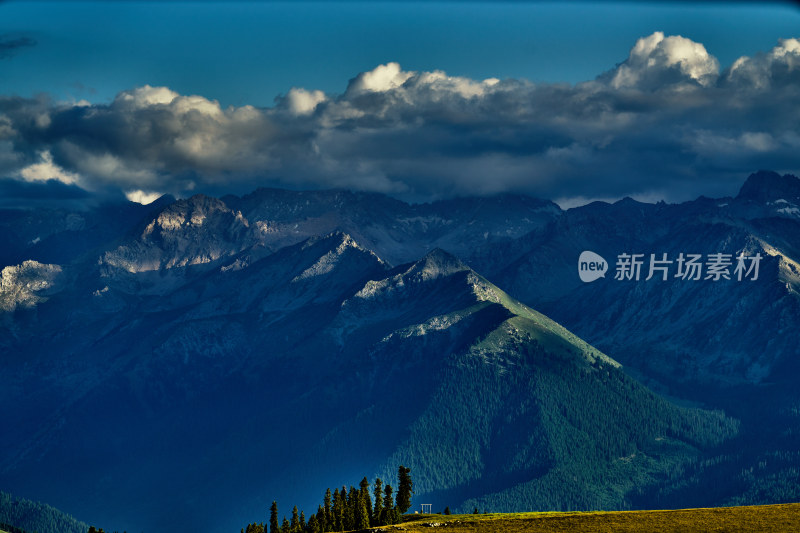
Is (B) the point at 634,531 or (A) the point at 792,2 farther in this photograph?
(B) the point at 634,531

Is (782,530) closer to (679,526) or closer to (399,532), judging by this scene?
(679,526)

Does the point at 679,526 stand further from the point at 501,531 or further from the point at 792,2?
the point at 792,2

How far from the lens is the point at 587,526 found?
19825 centimetres

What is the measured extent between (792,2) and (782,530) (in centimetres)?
13388

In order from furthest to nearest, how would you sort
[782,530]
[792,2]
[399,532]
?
[399,532] → [782,530] → [792,2]

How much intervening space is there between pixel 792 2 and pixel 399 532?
144 metres

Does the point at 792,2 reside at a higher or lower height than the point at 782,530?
higher

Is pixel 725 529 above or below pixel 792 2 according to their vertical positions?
below

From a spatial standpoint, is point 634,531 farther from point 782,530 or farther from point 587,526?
point 782,530

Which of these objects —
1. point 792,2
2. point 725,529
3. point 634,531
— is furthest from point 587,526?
point 792,2

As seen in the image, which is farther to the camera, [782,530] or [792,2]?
[782,530]

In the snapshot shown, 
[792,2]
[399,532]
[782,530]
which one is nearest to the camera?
[792,2]

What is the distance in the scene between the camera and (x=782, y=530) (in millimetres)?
185375

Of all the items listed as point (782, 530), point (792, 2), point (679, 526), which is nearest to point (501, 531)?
point (679, 526)
